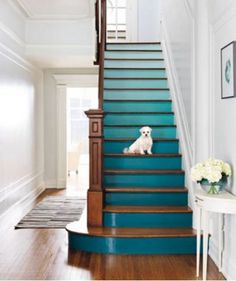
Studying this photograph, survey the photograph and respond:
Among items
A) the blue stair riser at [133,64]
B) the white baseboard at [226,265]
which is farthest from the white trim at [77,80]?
the white baseboard at [226,265]

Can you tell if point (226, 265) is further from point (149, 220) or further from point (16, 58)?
point (16, 58)

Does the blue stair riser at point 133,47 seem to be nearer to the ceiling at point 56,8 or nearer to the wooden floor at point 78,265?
the ceiling at point 56,8

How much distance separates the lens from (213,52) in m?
4.11

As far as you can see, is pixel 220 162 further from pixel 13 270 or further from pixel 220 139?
pixel 13 270

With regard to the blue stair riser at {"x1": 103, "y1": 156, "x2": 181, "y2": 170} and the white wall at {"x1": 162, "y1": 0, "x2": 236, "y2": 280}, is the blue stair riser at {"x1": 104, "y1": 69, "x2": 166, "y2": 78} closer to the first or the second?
the white wall at {"x1": 162, "y1": 0, "x2": 236, "y2": 280}

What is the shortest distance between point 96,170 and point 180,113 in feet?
5.14

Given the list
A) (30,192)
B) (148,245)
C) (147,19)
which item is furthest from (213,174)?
(147,19)

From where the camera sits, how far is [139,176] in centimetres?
509

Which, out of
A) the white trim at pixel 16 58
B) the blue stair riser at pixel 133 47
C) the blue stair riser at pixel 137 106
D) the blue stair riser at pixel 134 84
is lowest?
the blue stair riser at pixel 137 106

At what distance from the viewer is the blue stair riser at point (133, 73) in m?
6.85

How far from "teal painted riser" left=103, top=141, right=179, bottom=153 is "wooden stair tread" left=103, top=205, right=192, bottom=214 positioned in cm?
104

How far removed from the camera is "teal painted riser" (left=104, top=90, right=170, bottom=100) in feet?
21.0

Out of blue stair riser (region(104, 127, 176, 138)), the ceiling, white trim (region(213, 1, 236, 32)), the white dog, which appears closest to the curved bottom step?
the white dog

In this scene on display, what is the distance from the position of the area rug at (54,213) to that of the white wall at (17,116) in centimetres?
30
